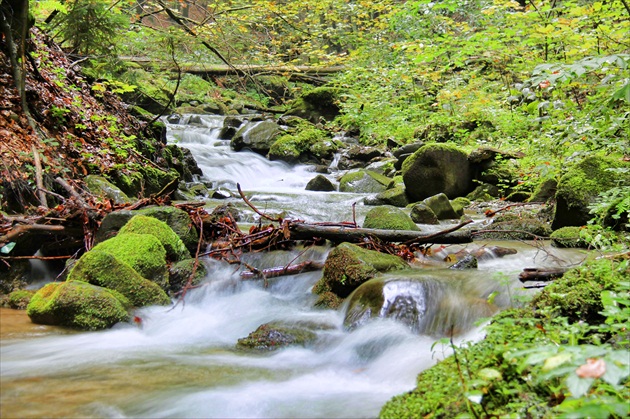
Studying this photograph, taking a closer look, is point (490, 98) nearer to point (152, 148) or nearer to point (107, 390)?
point (152, 148)

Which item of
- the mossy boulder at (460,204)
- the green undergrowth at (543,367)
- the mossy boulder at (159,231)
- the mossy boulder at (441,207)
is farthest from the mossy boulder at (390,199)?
the green undergrowth at (543,367)

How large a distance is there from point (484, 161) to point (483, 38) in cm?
357

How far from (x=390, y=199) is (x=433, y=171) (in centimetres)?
116

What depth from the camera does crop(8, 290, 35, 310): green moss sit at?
170 inches

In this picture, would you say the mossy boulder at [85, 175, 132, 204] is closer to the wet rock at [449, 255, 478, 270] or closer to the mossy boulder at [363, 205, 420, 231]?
the mossy boulder at [363, 205, 420, 231]

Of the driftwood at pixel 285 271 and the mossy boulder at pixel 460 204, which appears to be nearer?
the driftwood at pixel 285 271

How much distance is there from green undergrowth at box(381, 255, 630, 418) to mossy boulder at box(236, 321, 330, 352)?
5.53ft

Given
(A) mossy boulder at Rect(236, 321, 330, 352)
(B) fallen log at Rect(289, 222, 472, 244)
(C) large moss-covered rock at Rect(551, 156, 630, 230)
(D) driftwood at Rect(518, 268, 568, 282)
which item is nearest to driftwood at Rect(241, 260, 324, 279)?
(B) fallen log at Rect(289, 222, 472, 244)

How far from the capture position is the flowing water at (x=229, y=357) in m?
2.62

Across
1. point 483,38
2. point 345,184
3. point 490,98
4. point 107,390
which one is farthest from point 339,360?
A: point 490,98

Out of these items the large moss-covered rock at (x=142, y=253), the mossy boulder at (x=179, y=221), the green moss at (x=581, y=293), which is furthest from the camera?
the mossy boulder at (x=179, y=221)

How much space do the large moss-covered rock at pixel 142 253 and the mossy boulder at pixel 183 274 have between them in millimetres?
111

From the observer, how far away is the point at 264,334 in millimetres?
3814

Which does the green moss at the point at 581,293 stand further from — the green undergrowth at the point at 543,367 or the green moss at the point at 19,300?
the green moss at the point at 19,300
